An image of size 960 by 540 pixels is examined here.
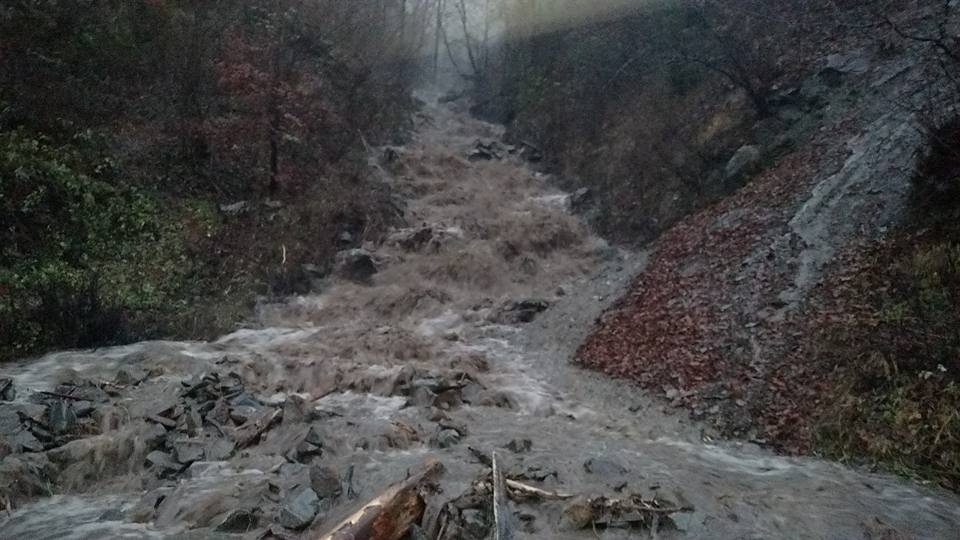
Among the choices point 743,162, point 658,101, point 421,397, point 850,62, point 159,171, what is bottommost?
point 421,397

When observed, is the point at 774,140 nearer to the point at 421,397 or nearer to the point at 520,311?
the point at 520,311

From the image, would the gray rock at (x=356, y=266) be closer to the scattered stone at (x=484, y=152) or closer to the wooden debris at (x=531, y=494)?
the wooden debris at (x=531, y=494)

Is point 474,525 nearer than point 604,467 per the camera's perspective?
Yes

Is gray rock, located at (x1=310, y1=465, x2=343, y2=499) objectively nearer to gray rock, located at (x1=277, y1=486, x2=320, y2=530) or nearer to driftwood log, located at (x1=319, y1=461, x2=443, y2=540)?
gray rock, located at (x1=277, y1=486, x2=320, y2=530)

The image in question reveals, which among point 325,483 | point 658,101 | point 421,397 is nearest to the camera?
point 325,483

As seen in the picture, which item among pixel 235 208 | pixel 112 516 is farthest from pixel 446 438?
pixel 235 208

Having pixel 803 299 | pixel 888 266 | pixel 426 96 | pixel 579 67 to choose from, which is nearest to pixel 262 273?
pixel 803 299

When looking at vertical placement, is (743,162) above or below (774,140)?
below

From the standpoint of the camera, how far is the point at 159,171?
14188 mm

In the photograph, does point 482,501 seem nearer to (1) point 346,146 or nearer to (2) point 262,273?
(2) point 262,273

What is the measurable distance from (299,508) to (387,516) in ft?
→ 3.23

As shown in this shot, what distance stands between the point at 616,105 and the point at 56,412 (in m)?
17.4

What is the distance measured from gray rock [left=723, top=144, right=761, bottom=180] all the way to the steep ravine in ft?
9.31

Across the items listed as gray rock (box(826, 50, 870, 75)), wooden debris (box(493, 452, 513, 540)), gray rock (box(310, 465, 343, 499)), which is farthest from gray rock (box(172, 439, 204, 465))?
gray rock (box(826, 50, 870, 75))
